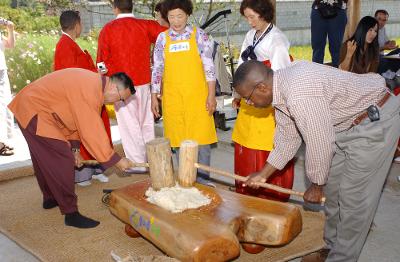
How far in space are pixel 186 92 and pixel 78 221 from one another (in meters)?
1.47

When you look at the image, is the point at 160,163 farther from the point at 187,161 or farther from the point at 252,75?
the point at 252,75

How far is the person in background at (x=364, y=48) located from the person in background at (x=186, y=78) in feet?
5.02

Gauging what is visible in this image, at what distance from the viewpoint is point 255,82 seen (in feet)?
9.16

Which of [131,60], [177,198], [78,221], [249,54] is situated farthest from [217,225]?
[131,60]

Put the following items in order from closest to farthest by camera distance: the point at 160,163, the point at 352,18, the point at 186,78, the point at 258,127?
the point at 160,163 < the point at 258,127 < the point at 186,78 < the point at 352,18

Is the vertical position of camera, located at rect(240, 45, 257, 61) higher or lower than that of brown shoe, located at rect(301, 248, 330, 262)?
higher

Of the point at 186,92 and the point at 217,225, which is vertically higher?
the point at 186,92

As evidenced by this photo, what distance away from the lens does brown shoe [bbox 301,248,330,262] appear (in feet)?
11.2

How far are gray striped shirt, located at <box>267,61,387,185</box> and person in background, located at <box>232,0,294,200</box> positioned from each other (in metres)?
0.99

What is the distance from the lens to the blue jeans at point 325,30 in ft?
22.8

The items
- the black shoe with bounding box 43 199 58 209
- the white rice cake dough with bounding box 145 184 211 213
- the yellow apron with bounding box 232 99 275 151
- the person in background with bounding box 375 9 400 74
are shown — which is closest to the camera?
the white rice cake dough with bounding box 145 184 211 213

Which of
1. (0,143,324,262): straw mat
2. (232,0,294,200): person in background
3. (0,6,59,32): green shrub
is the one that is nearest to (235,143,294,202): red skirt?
(232,0,294,200): person in background

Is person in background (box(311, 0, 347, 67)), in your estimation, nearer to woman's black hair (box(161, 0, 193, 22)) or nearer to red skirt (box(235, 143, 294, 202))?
woman's black hair (box(161, 0, 193, 22))

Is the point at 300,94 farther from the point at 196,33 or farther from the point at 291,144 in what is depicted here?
the point at 196,33
